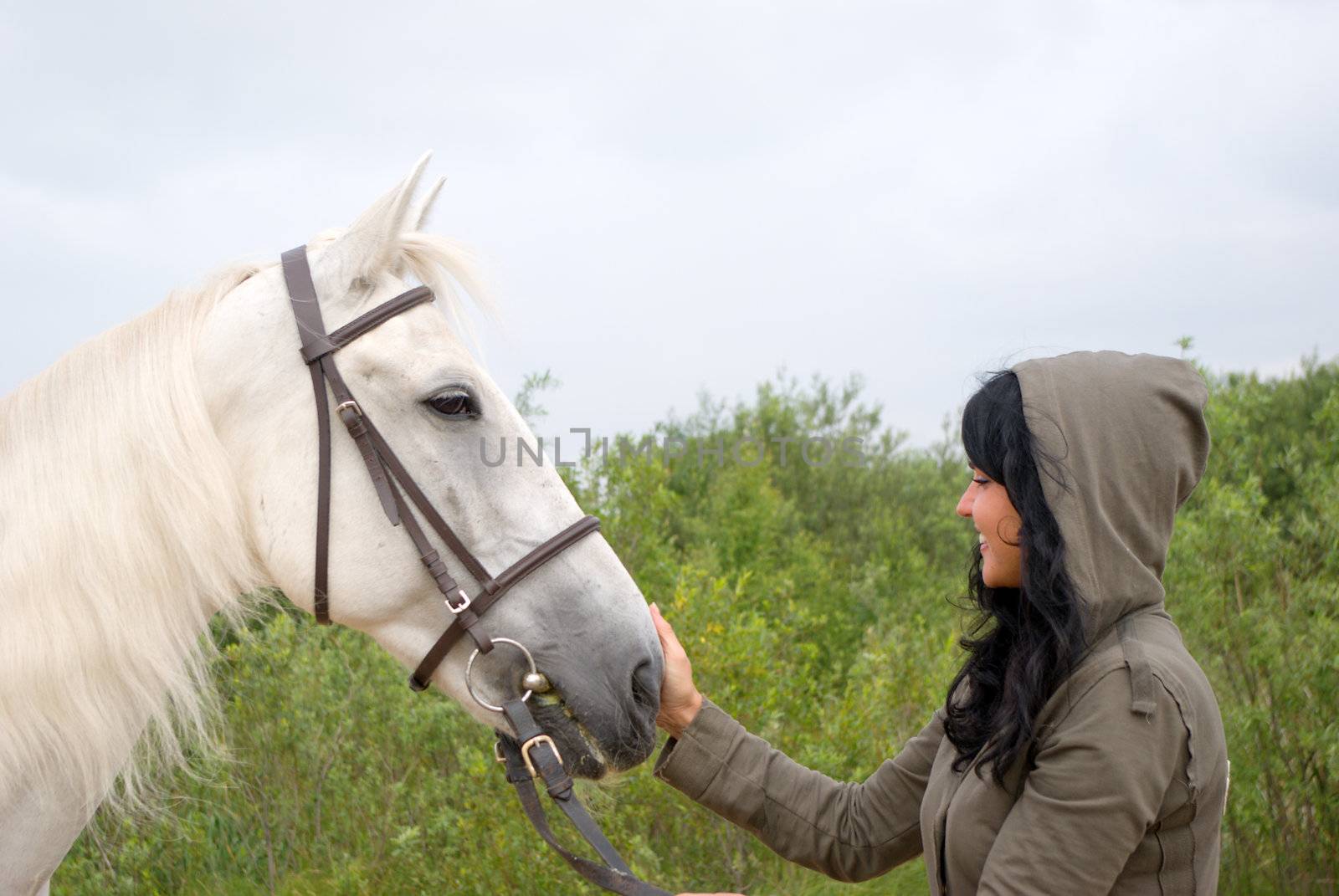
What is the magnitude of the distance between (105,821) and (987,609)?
4.36 metres

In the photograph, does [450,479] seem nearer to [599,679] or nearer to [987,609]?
[599,679]

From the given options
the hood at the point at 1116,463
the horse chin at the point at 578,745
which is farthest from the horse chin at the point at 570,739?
the hood at the point at 1116,463

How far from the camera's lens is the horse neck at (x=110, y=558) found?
1.96 meters

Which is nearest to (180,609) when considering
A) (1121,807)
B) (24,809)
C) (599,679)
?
(24,809)

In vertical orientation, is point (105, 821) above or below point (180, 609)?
below

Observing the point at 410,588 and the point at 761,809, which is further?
the point at 761,809

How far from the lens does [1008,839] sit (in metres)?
1.71

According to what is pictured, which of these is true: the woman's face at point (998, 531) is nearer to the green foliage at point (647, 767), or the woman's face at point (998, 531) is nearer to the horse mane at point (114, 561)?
the horse mane at point (114, 561)

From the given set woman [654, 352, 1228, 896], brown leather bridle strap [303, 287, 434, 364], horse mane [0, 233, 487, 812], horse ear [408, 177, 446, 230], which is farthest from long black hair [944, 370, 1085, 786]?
horse mane [0, 233, 487, 812]

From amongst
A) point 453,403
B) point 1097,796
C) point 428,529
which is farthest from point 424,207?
point 1097,796

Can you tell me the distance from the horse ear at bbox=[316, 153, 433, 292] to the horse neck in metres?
0.32

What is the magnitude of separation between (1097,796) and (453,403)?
144cm

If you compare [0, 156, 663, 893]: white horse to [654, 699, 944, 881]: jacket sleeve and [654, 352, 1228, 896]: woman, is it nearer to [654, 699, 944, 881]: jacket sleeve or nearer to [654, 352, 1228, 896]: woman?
[654, 699, 944, 881]: jacket sleeve

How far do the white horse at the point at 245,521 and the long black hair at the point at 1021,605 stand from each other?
0.70m
